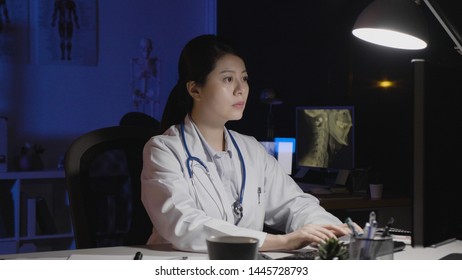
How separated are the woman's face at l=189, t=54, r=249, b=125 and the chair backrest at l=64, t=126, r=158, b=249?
185mm

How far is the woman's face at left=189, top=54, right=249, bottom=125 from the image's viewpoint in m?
1.94

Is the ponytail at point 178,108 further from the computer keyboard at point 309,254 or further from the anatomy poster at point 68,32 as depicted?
the anatomy poster at point 68,32

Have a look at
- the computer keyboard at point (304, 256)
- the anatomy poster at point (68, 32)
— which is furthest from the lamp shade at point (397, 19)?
the anatomy poster at point (68, 32)

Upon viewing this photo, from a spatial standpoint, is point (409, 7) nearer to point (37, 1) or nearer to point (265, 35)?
point (265, 35)

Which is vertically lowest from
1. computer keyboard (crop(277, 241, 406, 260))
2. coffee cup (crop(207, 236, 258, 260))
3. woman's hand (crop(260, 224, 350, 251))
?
computer keyboard (crop(277, 241, 406, 260))

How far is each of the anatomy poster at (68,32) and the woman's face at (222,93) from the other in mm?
3241

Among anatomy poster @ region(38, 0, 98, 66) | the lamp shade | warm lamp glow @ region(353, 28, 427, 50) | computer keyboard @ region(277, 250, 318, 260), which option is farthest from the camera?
anatomy poster @ region(38, 0, 98, 66)

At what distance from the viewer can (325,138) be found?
3.91 meters

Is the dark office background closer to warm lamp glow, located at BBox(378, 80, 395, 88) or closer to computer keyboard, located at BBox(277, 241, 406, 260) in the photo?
warm lamp glow, located at BBox(378, 80, 395, 88)

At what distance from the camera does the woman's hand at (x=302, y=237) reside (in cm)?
159

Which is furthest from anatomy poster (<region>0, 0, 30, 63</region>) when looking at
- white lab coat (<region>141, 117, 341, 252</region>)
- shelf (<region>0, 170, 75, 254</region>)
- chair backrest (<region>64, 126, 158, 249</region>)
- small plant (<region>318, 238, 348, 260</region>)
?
small plant (<region>318, 238, 348, 260</region>)

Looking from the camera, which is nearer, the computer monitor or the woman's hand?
the woman's hand

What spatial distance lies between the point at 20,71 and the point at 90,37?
609mm
